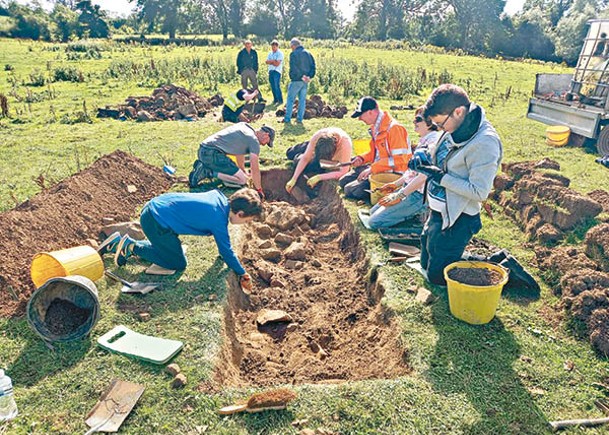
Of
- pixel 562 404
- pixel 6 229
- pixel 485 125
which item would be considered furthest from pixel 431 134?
pixel 6 229

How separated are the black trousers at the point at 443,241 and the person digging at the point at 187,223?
1785mm

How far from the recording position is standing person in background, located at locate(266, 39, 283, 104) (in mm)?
13141

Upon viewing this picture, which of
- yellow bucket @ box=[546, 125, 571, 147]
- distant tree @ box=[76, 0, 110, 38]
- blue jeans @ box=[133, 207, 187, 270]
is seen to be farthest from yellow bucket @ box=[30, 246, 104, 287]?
distant tree @ box=[76, 0, 110, 38]

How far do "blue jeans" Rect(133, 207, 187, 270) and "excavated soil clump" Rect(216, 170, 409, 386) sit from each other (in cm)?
69

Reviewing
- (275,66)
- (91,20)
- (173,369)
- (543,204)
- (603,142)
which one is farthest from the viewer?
(91,20)

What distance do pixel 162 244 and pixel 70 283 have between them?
1.06 meters

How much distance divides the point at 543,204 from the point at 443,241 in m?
2.54

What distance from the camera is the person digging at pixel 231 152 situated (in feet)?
23.4

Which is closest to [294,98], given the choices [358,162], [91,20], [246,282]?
[358,162]

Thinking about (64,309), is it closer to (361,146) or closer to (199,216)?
(199,216)

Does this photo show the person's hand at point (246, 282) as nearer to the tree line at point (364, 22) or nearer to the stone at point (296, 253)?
the stone at point (296, 253)

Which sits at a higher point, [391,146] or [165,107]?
[391,146]

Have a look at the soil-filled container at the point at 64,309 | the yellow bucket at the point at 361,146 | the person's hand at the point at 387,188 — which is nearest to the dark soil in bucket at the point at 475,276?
the person's hand at the point at 387,188

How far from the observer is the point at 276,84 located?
1378 cm
